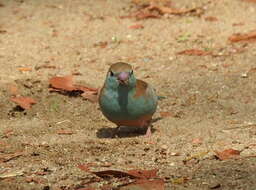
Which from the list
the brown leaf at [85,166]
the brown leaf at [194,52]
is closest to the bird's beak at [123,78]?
the brown leaf at [85,166]

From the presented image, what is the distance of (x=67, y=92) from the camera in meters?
6.87

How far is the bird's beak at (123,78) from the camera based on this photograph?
208 inches

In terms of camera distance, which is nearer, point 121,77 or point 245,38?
point 121,77

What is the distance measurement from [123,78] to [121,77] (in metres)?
0.02

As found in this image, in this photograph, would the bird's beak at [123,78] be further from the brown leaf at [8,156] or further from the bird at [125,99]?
the brown leaf at [8,156]

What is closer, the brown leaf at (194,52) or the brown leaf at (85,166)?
the brown leaf at (85,166)

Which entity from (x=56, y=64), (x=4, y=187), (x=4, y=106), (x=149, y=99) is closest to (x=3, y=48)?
(x=56, y=64)

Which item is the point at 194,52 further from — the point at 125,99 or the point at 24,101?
the point at 125,99

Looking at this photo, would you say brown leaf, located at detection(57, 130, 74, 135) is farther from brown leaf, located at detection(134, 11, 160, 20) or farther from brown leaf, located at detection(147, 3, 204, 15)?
brown leaf, located at detection(147, 3, 204, 15)

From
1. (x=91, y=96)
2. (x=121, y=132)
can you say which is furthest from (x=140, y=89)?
(x=91, y=96)

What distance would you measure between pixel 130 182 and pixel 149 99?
1.33 meters

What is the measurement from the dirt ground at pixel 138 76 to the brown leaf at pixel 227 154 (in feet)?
0.16

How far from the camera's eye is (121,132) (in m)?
5.89

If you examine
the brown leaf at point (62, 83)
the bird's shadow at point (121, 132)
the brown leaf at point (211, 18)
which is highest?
the brown leaf at point (211, 18)
